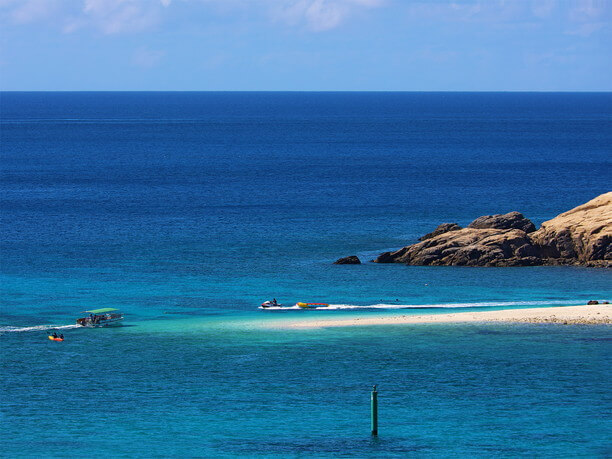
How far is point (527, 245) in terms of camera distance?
93.8m

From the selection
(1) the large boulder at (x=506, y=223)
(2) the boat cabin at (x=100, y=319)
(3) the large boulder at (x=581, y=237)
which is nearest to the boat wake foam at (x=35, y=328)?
(2) the boat cabin at (x=100, y=319)

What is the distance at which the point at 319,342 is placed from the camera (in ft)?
218

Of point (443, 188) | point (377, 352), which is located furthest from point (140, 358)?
point (443, 188)

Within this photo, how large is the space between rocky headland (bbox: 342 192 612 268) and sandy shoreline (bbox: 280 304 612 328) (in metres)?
18.5

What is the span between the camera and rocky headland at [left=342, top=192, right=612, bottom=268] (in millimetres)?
91375

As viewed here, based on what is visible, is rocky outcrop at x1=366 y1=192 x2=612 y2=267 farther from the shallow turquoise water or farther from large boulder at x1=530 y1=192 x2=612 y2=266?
the shallow turquoise water

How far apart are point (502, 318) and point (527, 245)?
923 inches

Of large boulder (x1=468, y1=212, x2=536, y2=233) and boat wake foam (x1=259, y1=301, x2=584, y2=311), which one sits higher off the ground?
large boulder (x1=468, y1=212, x2=536, y2=233)

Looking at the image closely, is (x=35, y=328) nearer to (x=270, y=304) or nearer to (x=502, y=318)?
(x=270, y=304)

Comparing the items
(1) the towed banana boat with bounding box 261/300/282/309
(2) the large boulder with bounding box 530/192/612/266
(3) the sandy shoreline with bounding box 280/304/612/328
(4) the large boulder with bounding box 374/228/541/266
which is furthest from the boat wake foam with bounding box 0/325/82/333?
(2) the large boulder with bounding box 530/192/612/266

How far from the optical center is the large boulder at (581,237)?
3575 inches

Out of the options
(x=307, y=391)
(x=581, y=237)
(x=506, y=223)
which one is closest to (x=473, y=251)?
(x=506, y=223)

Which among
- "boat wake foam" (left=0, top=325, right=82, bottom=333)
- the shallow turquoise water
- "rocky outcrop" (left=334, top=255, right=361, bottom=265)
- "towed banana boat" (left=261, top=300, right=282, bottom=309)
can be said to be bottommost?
the shallow turquoise water

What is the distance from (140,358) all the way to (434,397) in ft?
62.3
